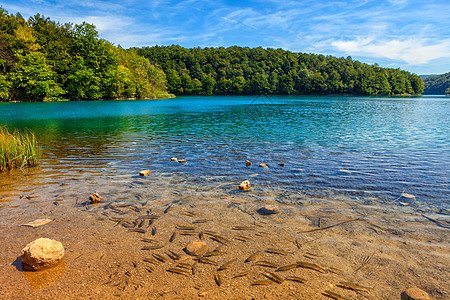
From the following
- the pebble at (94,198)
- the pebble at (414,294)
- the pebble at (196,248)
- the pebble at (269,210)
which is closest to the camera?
the pebble at (414,294)

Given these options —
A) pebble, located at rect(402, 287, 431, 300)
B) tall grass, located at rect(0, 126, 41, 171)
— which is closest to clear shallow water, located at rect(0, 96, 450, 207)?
tall grass, located at rect(0, 126, 41, 171)

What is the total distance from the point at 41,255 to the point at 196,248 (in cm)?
269

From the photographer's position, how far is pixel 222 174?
10.2m

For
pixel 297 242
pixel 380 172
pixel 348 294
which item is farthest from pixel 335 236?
pixel 380 172

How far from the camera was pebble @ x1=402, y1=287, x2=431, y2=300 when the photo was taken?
3582mm

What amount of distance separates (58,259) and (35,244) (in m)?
0.47

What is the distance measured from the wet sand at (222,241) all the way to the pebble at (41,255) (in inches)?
5.6

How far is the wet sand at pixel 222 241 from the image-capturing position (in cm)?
382

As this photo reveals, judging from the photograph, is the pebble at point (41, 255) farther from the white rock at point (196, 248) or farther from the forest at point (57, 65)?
the forest at point (57, 65)

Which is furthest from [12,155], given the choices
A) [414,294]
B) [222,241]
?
[414,294]

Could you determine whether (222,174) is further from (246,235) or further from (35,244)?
(35,244)

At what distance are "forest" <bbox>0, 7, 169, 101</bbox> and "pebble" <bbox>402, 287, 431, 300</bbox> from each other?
10046 centimetres

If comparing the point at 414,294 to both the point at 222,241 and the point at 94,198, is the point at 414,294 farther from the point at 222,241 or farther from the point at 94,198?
the point at 94,198

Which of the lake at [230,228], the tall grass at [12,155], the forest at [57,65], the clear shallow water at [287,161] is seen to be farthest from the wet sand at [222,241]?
the forest at [57,65]
